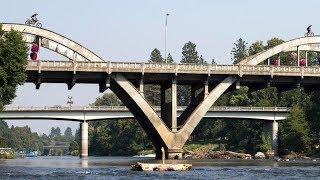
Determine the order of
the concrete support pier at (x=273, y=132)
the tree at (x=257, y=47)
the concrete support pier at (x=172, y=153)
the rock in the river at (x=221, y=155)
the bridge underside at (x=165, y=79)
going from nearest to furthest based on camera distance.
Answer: the concrete support pier at (x=172, y=153) → the bridge underside at (x=165, y=79) → the rock in the river at (x=221, y=155) → the concrete support pier at (x=273, y=132) → the tree at (x=257, y=47)

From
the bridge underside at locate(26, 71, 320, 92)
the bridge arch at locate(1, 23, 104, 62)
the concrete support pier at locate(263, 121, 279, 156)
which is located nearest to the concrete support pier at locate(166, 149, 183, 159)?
the bridge underside at locate(26, 71, 320, 92)

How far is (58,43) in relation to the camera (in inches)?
3994

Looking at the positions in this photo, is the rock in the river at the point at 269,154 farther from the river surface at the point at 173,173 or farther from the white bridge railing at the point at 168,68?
the river surface at the point at 173,173

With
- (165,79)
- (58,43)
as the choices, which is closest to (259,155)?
(165,79)

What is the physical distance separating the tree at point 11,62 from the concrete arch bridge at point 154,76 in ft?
12.8

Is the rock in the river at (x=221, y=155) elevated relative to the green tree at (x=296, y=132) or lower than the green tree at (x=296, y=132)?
lower

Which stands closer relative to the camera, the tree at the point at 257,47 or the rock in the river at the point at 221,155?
the rock in the river at the point at 221,155

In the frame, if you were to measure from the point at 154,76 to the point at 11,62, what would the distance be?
74.1 feet

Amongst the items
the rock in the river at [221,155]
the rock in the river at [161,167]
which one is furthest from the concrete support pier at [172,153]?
the rock in the river at [221,155]

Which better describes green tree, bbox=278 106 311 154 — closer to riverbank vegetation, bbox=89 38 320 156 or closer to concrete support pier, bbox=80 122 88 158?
riverbank vegetation, bbox=89 38 320 156

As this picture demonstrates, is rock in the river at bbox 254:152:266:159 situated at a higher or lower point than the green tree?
lower

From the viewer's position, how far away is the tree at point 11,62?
9188cm

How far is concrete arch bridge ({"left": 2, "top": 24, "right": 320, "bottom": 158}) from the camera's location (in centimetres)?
9925

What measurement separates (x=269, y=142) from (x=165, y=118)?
Result: 57.5 m
